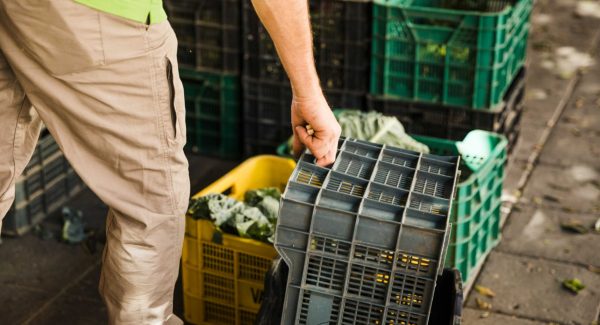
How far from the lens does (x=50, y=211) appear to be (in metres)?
5.03

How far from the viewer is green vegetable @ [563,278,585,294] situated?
4.40 meters

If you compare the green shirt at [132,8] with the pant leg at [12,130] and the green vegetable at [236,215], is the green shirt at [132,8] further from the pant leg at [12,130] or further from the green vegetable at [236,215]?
the green vegetable at [236,215]

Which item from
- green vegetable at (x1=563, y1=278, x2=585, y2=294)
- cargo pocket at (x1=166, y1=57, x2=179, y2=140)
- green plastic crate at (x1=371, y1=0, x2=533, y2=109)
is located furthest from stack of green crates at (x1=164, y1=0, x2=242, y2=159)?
cargo pocket at (x1=166, y1=57, x2=179, y2=140)

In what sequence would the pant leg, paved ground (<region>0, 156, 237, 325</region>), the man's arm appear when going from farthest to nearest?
paved ground (<region>0, 156, 237, 325</region>) < the pant leg < the man's arm

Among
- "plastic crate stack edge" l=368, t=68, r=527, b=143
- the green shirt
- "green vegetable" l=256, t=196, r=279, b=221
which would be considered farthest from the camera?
"plastic crate stack edge" l=368, t=68, r=527, b=143

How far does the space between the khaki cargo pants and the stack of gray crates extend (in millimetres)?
1718

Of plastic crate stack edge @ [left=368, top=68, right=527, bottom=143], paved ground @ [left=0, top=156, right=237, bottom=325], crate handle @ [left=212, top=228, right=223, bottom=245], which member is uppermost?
plastic crate stack edge @ [left=368, top=68, right=527, bottom=143]

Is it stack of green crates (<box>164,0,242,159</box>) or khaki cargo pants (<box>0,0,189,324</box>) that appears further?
stack of green crates (<box>164,0,242,159</box>)

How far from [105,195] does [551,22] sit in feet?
21.0

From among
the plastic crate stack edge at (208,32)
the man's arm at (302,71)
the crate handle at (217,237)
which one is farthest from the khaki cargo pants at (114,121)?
the plastic crate stack edge at (208,32)

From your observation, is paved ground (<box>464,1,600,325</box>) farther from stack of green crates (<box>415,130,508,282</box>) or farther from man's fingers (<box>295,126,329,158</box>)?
man's fingers (<box>295,126,329,158</box>)

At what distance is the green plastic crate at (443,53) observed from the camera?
4656mm

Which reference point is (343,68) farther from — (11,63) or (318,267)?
(11,63)

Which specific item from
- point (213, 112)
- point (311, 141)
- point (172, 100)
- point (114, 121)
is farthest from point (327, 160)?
point (213, 112)
